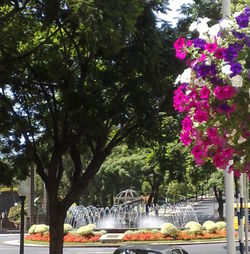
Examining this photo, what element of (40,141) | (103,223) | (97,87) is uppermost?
(97,87)

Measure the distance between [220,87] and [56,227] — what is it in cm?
1062

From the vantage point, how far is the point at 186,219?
136 feet

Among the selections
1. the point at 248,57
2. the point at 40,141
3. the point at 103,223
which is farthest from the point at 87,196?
the point at 248,57

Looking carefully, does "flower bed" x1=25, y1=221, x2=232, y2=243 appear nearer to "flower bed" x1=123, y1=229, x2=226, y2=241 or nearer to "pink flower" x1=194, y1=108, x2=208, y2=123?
"flower bed" x1=123, y1=229, x2=226, y2=241

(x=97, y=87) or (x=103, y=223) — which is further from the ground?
(x=97, y=87)

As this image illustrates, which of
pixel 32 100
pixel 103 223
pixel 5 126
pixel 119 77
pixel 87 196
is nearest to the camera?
pixel 119 77

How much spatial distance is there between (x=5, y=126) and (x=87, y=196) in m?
54.2

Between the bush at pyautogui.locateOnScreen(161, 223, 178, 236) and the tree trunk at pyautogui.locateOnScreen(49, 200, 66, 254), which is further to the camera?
the bush at pyautogui.locateOnScreen(161, 223, 178, 236)

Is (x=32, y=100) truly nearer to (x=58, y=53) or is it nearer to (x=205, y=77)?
(x=58, y=53)

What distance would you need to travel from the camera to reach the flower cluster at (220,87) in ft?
12.6

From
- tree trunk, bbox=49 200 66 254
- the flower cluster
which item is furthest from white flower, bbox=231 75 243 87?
tree trunk, bbox=49 200 66 254

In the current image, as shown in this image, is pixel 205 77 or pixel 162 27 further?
pixel 162 27

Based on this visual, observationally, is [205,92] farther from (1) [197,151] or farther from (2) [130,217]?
(2) [130,217]

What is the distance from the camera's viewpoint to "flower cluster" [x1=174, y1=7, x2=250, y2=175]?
3.83 m
